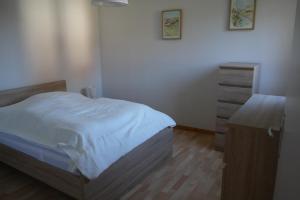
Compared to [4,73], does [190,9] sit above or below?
above

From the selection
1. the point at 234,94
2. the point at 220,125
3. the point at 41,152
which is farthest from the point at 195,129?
Result: the point at 41,152

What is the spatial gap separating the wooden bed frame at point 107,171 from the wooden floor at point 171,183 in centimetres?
12

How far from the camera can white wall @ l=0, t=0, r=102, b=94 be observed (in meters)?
3.30

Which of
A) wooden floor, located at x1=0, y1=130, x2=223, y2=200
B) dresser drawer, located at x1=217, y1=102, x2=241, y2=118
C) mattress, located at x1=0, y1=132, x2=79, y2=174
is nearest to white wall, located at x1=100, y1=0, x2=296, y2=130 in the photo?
dresser drawer, located at x1=217, y1=102, x2=241, y2=118

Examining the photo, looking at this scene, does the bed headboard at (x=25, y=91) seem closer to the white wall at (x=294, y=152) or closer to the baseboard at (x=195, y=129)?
the baseboard at (x=195, y=129)

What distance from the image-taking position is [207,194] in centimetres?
242

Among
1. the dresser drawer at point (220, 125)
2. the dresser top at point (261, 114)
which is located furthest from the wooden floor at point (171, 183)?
the dresser top at point (261, 114)

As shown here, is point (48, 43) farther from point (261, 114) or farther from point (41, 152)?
point (261, 114)

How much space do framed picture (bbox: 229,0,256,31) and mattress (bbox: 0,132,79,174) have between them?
2729 mm

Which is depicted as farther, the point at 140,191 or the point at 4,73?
the point at 4,73

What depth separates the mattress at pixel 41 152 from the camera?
6.87 feet

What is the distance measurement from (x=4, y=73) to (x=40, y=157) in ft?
5.29

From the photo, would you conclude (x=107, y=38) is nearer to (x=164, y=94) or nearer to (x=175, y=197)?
(x=164, y=94)

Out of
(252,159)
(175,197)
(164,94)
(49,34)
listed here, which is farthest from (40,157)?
(164,94)
